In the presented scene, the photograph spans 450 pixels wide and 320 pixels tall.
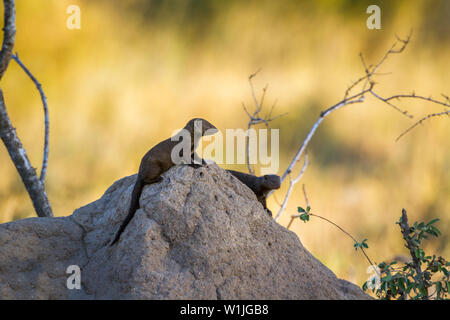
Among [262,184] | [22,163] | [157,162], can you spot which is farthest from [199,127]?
[22,163]

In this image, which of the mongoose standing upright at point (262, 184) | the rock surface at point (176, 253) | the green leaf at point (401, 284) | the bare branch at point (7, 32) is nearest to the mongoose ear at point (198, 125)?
the rock surface at point (176, 253)

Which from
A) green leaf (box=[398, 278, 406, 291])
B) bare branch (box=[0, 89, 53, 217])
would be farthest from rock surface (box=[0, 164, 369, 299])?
bare branch (box=[0, 89, 53, 217])

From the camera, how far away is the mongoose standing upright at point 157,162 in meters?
3.95

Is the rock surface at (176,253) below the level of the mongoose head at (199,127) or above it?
below

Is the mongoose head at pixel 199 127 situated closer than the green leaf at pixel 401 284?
Yes

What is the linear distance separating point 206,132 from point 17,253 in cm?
200

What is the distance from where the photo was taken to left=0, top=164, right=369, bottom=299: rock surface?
350 cm

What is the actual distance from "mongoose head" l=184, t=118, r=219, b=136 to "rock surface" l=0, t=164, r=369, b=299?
477 mm

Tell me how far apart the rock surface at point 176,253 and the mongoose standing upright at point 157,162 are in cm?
8

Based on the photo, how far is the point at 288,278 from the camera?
3.71 m

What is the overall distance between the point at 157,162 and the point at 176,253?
0.87 meters

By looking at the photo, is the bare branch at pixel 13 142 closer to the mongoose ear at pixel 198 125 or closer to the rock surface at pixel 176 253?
the rock surface at pixel 176 253

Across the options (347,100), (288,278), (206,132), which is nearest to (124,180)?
(206,132)
